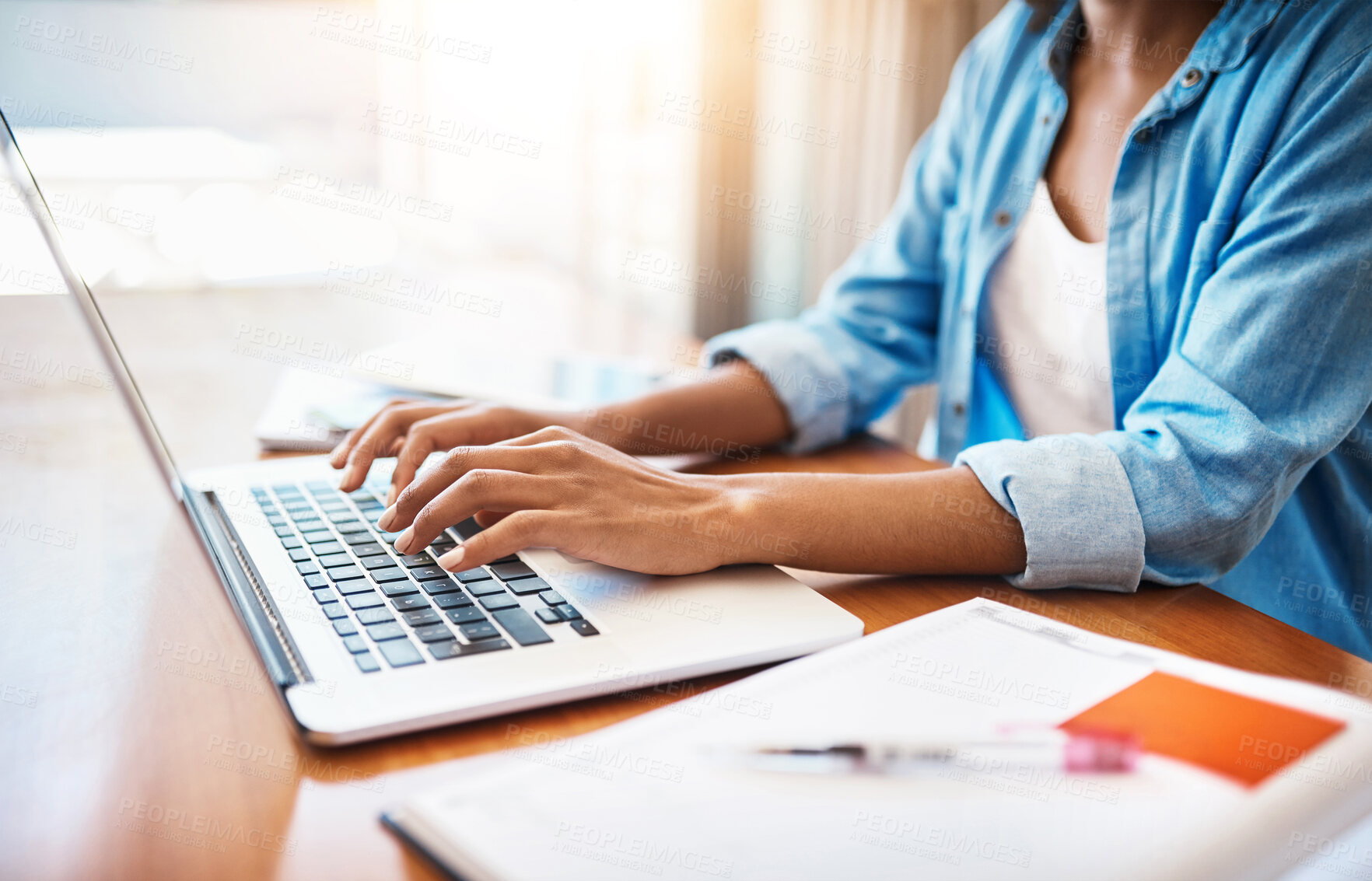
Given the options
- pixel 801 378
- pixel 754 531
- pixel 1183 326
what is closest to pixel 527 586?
pixel 754 531

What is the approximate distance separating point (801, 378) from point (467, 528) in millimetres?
387

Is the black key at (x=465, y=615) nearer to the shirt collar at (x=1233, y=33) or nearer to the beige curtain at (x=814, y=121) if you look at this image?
the shirt collar at (x=1233, y=33)

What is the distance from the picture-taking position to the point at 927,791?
373mm

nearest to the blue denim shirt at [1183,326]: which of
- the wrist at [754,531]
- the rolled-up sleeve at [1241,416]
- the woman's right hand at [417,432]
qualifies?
the rolled-up sleeve at [1241,416]

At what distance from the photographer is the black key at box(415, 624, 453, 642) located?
0.49 meters

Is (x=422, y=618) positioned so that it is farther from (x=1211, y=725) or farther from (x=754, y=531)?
(x=1211, y=725)

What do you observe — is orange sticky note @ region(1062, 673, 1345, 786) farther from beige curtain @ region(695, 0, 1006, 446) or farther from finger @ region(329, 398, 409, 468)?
beige curtain @ region(695, 0, 1006, 446)

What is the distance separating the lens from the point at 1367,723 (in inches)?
16.0

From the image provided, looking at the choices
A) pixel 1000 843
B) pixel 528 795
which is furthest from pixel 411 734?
pixel 1000 843

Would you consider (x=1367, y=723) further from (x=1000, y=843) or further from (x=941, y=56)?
(x=941, y=56)

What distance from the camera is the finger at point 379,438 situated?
725mm

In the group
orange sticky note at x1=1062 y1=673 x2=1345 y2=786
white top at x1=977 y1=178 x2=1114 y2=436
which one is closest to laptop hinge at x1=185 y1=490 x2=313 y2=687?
orange sticky note at x1=1062 y1=673 x2=1345 y2=786

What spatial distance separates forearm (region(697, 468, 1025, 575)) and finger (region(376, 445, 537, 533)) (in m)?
0.10

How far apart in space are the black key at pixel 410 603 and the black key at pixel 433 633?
0.03 meters
